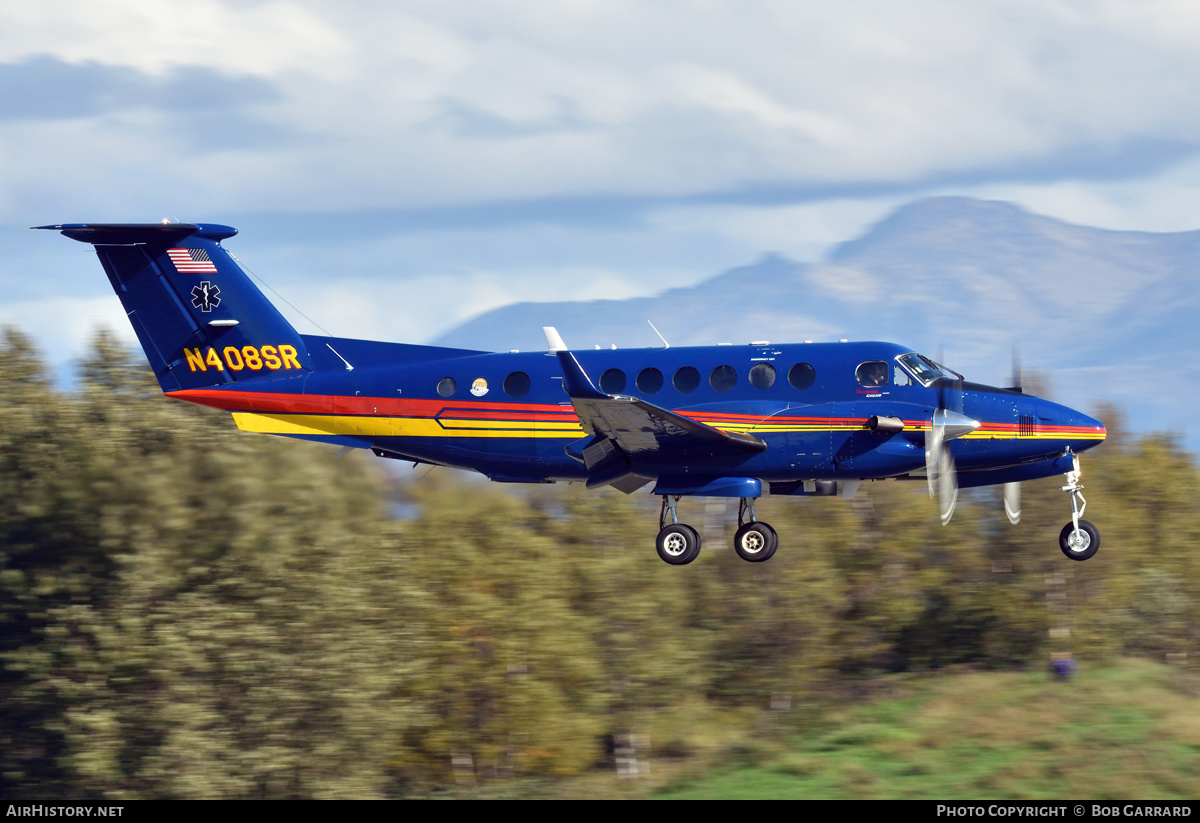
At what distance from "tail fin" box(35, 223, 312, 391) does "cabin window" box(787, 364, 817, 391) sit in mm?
9490

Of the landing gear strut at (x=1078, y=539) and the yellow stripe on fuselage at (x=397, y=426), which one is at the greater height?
the yellow stripe on fuselage at (x=397, y=426)

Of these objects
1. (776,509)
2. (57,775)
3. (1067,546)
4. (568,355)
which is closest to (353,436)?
(568,355)

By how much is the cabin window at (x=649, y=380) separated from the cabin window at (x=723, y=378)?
2.77 ft

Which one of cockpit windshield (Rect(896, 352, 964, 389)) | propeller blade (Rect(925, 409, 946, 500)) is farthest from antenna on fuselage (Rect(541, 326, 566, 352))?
propeller blade (Rect(925, 409, 946, 500))

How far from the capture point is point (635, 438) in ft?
67.9

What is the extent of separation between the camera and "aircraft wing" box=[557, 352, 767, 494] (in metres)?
19.5

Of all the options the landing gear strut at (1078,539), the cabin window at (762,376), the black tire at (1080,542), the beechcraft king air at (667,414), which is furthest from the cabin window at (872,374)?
the black tire at (1080,542)

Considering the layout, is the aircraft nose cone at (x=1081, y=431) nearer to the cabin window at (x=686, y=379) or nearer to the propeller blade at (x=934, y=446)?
the propeller blade at (x=934, y=446)

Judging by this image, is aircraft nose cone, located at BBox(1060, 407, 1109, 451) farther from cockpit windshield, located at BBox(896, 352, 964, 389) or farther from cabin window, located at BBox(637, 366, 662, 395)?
cabin window, located at BBox(637, 366, 662, 395)

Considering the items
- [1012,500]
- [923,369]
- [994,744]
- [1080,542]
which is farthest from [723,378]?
[994,744]

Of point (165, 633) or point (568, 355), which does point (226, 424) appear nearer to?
point (165, 633)

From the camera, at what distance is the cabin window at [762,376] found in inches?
819

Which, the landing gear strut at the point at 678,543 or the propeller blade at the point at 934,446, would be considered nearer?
the propeller blade at the point at 934,446

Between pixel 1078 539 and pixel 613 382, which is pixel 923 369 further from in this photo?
pixel 613 382
